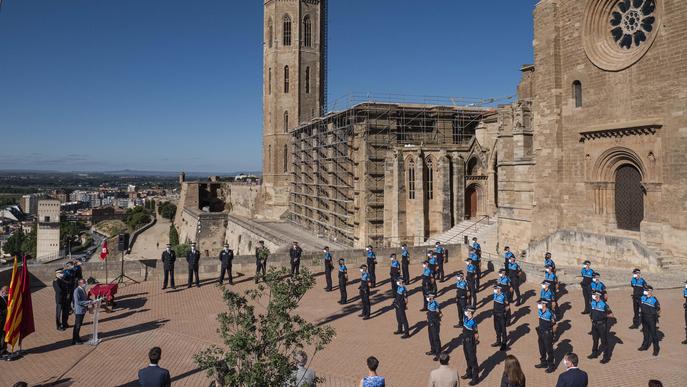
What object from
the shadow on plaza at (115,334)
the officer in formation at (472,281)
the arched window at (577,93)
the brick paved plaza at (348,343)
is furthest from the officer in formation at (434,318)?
the arched window at (577,93)

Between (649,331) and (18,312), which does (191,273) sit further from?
(649,331)

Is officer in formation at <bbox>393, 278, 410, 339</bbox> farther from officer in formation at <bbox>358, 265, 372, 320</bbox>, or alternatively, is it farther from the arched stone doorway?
the arched stone doorway

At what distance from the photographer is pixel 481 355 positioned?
35.1 ft

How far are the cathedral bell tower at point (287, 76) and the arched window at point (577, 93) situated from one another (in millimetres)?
31636

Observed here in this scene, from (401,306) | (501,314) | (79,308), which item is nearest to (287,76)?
(401,306)

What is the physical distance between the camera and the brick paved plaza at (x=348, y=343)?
31.0ft

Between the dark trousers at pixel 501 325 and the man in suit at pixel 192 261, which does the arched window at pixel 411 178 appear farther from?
the dark trousers at pixel 501 325

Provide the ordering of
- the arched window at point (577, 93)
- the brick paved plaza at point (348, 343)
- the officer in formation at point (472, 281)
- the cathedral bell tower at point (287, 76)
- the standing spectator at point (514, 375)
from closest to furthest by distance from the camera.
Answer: the standing spectator at point (514, 375) → the brick paved plaza at point (348, 343) → the officer in formation at point (472, 281) → the arched window at point (577, 93) → the cathedral bell tower at point (287, 76)

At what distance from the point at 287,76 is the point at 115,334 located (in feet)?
137

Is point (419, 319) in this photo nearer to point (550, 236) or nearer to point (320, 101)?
point (550, 236)

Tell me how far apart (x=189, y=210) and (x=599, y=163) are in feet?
156

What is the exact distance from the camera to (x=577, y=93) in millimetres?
21188

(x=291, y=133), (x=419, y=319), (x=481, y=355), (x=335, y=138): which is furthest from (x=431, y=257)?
(x=291, y=133)

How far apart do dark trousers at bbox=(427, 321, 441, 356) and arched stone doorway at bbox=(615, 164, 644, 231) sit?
41.8 feet
